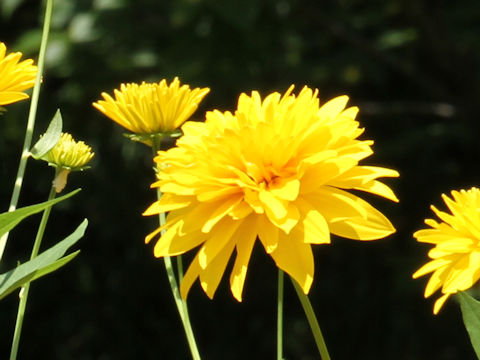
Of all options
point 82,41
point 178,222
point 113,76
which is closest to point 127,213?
point 113,76

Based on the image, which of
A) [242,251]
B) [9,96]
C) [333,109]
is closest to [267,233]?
[242,251]

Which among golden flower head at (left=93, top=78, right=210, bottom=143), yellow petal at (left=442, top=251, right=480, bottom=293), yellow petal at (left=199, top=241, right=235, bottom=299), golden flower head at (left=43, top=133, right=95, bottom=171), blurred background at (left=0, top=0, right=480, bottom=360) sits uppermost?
blurred background at (left=0, top=0, right=480, bottom=360)

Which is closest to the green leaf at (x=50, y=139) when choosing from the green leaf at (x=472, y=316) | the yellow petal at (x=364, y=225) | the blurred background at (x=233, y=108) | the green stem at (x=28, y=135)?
the green stem at (x=28, y=135)

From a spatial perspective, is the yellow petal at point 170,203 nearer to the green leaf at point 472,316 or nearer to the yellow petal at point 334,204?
the yellow petal at point 334,204

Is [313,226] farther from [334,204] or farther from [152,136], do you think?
[152,136]

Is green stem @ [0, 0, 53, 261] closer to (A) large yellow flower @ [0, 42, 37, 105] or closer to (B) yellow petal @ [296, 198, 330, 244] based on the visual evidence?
(A) large yellow flower @ [0, 42, 37, 105]

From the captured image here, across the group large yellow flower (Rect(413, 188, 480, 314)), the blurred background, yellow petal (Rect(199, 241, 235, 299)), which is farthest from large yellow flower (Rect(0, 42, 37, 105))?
the blurred background
